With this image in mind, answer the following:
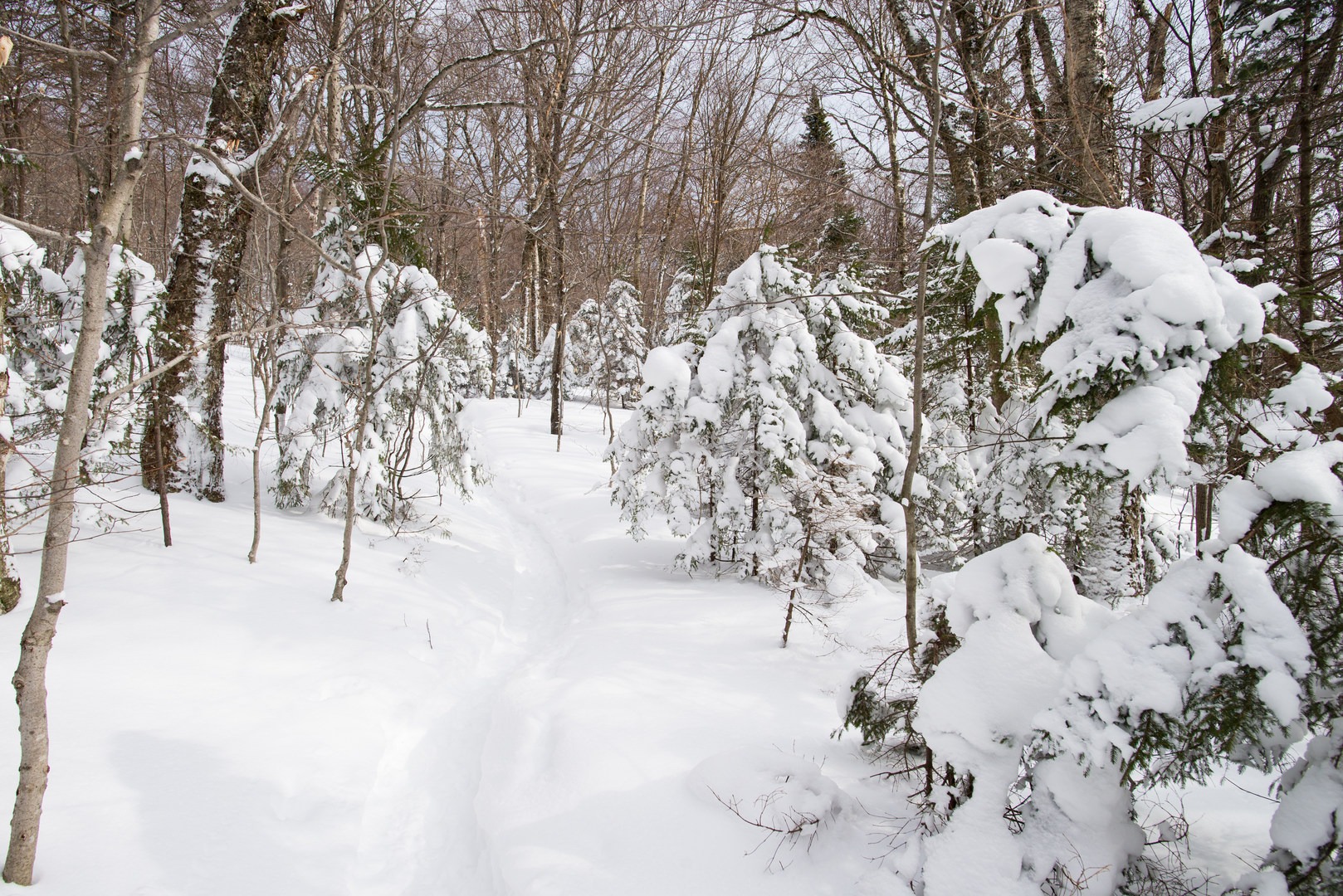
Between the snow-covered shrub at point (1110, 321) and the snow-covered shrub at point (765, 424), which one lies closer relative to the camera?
the snow-covered shrub at point (1110, 321)

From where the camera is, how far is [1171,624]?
2.48 metres

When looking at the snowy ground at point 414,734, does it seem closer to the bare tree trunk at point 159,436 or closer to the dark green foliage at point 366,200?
the bare tree trunk at point 159,436

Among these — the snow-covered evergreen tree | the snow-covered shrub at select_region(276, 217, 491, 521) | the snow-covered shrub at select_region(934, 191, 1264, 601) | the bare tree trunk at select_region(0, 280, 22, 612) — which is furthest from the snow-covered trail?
the bare tree trunk at select_region(0, 280, 22, 612)

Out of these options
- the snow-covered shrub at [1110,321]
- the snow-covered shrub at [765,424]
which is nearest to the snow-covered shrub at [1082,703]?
the snow-covered shrub at [1110,321]

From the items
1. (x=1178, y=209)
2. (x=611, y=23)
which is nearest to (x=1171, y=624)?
(x=1178, y=209)

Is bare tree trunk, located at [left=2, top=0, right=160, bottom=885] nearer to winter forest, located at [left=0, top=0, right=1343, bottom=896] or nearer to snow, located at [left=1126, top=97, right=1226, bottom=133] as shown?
winter forest, located at [left=0, top=0, right=1343, bottom=896]

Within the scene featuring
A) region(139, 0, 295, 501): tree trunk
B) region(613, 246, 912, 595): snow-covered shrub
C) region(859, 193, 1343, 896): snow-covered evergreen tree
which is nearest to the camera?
region(859, 193, 1343, 896): snow-covered evergreen tree

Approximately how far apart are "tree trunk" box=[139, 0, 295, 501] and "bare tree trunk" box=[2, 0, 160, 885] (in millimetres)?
4778

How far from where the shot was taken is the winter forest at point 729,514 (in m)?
2.54

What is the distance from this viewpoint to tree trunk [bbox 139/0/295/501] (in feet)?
23.6

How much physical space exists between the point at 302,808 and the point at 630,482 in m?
5.43

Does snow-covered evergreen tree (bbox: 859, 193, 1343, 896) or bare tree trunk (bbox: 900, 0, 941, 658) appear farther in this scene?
bare tree trunk (bbox: 900, 0, 941, 658)

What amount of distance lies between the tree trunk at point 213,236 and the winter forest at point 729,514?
0.05 m

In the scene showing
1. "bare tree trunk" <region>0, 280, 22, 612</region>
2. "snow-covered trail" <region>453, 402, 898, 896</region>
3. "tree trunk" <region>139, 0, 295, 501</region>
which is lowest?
"snow-covered trail" <region>453, 402, 898, 896</region>
